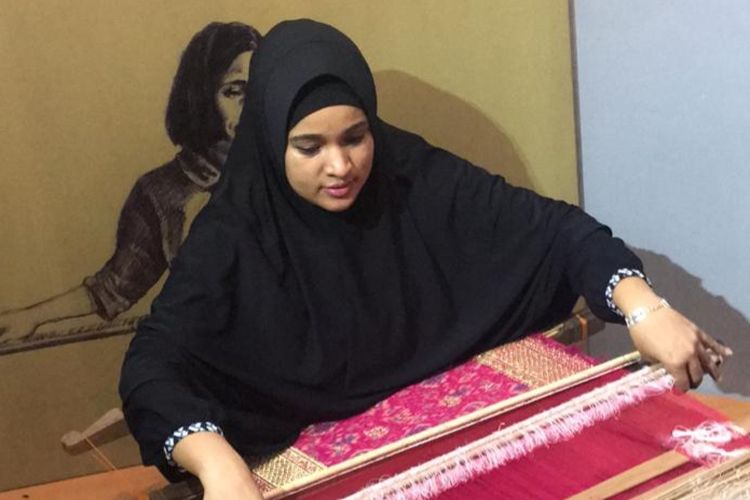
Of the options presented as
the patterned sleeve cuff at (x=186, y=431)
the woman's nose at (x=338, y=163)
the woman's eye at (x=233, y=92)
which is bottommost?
the patterned sleeve cuff at (x=186, y=431)

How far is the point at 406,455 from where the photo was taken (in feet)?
3.76

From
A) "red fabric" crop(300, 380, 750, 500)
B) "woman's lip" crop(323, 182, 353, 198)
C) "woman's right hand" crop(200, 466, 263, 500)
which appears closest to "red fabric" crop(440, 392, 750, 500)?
"red fabric" crop(300, 380, 750, 500)

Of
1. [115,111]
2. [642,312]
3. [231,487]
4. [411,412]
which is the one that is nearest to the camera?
[231,487]

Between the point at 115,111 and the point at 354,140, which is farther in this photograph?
the point at 115,111

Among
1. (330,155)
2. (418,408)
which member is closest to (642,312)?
(418,408)

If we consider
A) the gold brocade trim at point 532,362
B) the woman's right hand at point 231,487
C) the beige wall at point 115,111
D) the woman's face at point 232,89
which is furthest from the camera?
the woman's face at point 232,89

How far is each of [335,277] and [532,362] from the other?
34cm

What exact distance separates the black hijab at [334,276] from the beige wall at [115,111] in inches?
12.0

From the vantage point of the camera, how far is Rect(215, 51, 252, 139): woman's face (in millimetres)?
1743

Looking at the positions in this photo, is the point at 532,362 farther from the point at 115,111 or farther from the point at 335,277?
the point at 115,111

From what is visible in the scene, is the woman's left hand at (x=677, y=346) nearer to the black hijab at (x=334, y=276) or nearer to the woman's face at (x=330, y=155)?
the black hijab at (x=334, y=276)

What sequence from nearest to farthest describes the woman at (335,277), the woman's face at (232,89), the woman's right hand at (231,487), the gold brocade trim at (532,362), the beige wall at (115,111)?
the woman's right hand at (231,487) < the woman at (335,277) < the gold brocade trim at (532,362) < the beige wall at (115,111) < the woman's face at (232,89)

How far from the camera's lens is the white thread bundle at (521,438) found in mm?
1098

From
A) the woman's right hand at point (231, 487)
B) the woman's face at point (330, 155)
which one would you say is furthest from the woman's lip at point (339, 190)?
the woman's right hand at point (231, 487)
